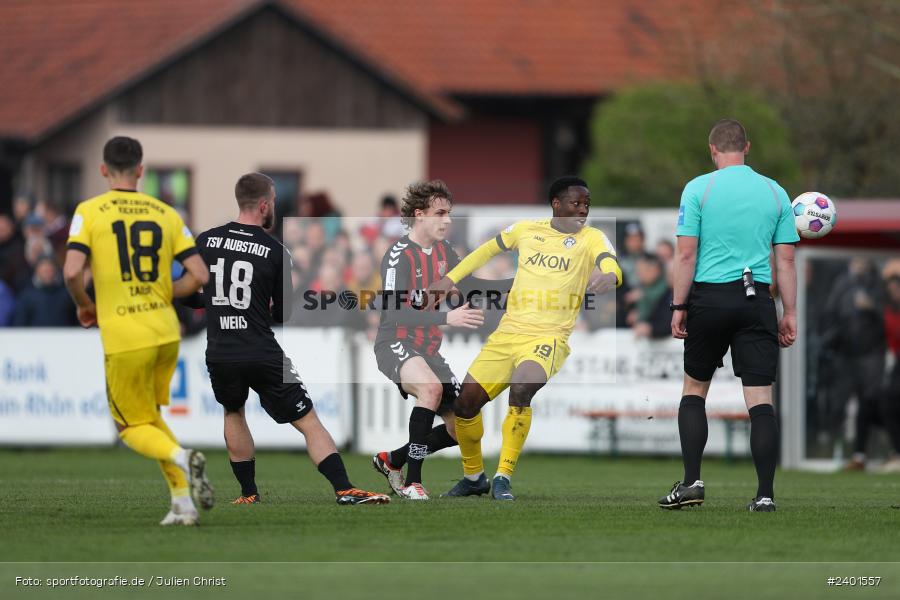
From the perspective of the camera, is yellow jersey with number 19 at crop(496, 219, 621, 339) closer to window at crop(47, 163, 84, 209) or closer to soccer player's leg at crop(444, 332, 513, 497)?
soccer player's leg at crop(444, 332, 513, 497)

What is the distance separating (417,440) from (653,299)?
812 centimetres

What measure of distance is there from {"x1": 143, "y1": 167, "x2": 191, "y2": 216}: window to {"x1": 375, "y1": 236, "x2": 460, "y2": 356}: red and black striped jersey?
23822mm

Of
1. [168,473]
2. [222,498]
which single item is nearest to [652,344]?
[222,498]

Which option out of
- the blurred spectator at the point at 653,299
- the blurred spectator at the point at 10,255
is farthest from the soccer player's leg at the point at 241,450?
the blurred spectator at the point at 10,255

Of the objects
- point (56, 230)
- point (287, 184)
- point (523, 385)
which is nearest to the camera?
point (523, 385)

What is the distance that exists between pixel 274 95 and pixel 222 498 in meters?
24.8

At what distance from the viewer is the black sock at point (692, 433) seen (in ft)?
36.3

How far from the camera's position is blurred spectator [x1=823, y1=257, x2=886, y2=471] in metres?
19.3

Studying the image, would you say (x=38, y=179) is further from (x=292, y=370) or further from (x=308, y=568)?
(x=308, y=568)

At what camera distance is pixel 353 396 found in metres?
20.1

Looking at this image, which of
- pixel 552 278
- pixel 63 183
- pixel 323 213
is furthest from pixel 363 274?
pixel 63 183

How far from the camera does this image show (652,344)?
1966cm

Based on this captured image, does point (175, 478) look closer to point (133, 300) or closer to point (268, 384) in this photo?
point (133, 300)

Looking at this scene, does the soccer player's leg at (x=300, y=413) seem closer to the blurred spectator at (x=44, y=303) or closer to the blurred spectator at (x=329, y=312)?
the blurred spectator at (x=329, y=312)
